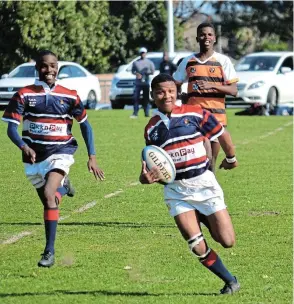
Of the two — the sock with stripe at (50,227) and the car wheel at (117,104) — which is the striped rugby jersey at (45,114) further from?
the car wheel at (117,104)

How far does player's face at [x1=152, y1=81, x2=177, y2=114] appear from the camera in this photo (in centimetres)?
813

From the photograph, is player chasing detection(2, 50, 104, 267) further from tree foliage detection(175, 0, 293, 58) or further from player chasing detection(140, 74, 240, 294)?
tree foliage detection(175, 0, 293, 58)

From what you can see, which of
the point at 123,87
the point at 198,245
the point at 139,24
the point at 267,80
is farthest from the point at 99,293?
the point at 139,24

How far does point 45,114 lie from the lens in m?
9.84

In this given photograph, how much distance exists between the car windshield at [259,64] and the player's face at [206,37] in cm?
2320

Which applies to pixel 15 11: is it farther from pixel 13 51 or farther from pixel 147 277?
pixel 147 277

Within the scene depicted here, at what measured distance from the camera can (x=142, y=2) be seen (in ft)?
169

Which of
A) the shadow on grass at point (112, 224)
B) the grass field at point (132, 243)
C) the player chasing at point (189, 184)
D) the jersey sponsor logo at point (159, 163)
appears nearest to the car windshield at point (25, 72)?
the grass field at point (132, 243)

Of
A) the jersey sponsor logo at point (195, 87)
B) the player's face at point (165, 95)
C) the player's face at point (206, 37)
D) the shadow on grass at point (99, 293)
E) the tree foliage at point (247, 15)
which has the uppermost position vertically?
the player's face at point (165, 95)

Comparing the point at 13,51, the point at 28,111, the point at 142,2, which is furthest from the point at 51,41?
the point at 28,111

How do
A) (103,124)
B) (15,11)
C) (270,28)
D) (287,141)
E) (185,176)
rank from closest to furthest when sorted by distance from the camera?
(185,176) < (287,141) < (103,124) < (15,11) < (270,28)

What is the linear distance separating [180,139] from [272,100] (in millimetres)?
25697

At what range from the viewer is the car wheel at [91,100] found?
34.8 meters

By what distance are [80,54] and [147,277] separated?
36.6 metres
